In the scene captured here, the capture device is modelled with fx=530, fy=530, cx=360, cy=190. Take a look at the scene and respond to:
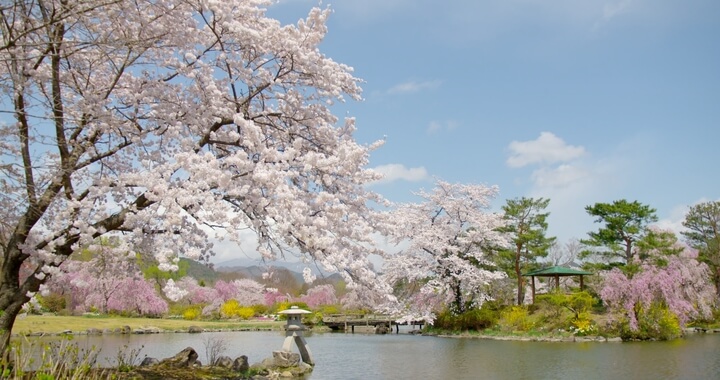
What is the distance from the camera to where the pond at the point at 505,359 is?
1213 cm

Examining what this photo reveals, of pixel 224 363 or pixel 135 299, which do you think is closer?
pixel 224 363

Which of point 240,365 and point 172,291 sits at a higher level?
point 172,291

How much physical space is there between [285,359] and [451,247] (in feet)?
48.3

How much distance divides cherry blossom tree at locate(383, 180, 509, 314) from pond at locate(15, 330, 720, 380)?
545 centimetres

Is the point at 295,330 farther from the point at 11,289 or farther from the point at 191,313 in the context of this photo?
the point at 191,313

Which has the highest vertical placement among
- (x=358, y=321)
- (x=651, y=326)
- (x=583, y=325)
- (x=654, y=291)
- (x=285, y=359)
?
(x=654, y=291)

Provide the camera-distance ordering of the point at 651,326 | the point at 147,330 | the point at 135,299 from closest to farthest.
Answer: the point at 651,326, the point at 147,330, the point at 135,299

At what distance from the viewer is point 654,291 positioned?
867 inches

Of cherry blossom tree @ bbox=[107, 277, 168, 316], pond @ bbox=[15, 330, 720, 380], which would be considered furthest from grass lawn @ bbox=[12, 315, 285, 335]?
pond @ bbox=[15, 330, 720, 380]

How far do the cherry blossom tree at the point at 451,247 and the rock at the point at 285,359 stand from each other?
1298 centimetres

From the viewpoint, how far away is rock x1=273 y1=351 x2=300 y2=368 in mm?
12328

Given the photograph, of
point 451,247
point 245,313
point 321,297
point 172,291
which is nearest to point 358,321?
point 451,247

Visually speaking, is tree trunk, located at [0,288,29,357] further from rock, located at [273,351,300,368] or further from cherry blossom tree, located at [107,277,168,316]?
cherry blossom tree, located at [107,277,168,316]

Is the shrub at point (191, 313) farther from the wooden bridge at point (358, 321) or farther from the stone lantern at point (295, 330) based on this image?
the stone lantern at point (295, 330)
